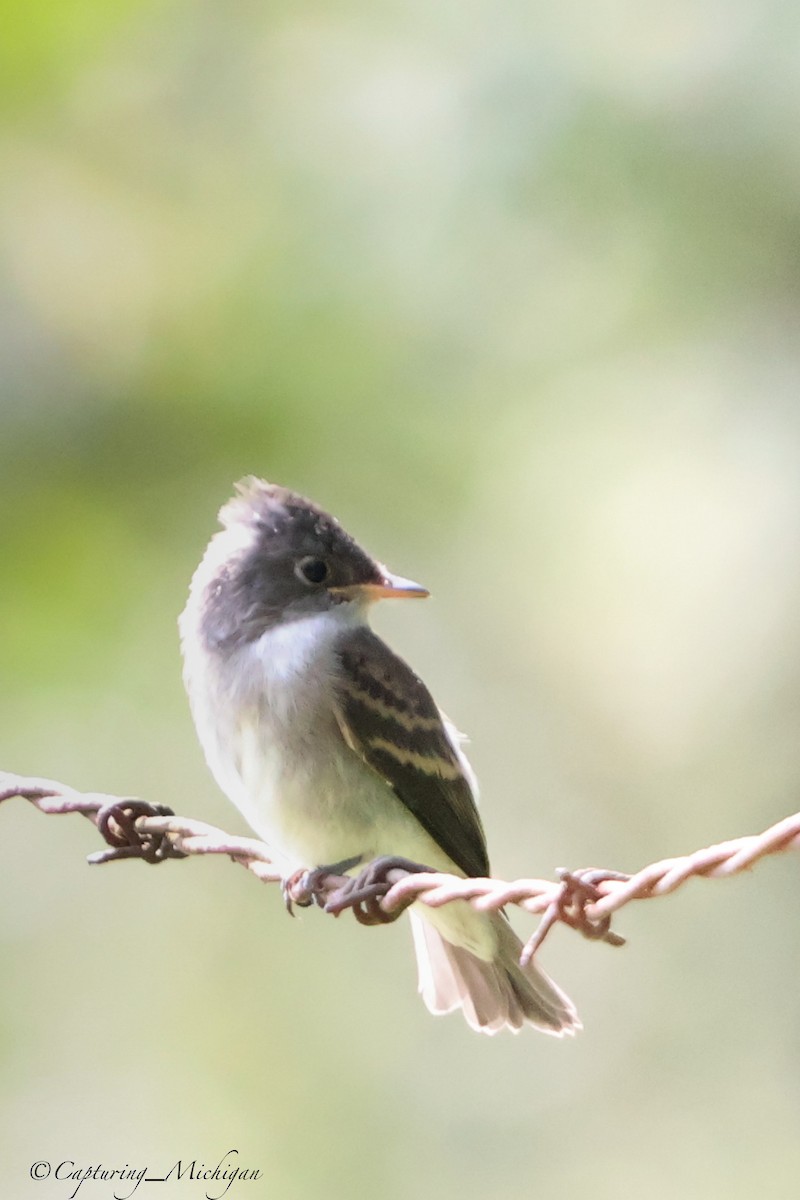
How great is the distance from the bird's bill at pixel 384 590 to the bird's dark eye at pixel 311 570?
0.03 meters

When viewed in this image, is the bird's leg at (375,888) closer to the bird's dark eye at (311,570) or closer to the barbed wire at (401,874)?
the barbed wire at (401,874)

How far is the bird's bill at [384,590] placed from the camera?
2115 millimetres

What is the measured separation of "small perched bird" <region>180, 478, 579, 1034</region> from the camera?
6.41 ft

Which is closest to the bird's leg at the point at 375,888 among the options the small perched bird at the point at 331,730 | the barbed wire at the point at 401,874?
the barbed wire at the point at 401,874

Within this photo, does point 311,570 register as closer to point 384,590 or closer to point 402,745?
point 384,590

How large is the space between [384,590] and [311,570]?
0.12m

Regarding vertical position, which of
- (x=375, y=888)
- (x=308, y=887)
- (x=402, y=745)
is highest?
(x=402, y=745)

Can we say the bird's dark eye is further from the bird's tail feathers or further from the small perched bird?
the bird's tail feathers

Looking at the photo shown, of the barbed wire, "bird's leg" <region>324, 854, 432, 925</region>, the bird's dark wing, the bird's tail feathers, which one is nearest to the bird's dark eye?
the bird's dark wing

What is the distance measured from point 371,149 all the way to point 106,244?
104 centimetres

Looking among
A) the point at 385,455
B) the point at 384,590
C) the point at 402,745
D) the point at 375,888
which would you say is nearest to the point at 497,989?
the point at 402,745

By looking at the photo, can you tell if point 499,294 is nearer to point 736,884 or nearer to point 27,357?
point 27,357

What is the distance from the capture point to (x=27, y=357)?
4035mm

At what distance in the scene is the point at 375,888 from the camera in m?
1.46
